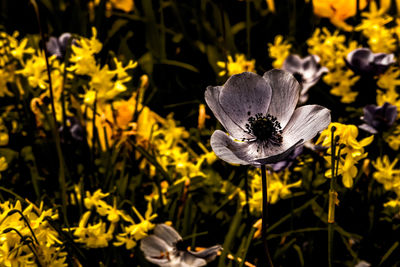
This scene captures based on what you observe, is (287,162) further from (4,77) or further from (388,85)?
(4,77)

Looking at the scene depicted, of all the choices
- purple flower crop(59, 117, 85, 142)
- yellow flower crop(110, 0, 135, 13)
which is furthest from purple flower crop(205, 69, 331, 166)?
yellow flower crop(110, 0, 135, 13)

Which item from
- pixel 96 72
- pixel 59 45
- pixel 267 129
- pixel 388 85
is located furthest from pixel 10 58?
pixel 388 85

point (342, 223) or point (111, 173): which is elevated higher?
point (111, 173)

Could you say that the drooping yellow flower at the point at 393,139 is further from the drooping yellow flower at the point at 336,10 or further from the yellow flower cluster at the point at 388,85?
the drooping yellow flower at the point at 336,10

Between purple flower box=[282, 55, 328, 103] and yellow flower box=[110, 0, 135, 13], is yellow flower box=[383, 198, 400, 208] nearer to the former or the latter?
purple flower box=[282, 55, 328, 103]

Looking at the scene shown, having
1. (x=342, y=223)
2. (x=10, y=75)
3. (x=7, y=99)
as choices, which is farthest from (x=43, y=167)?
(x=342, y=223)

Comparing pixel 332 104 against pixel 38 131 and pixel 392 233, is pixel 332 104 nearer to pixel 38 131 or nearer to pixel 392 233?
pixel 392 233
